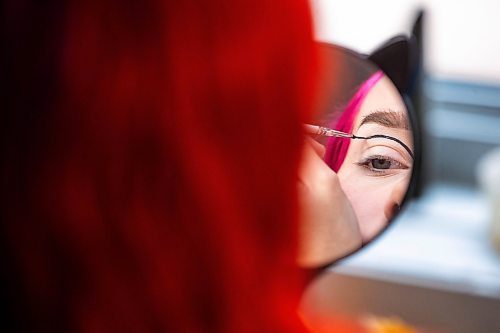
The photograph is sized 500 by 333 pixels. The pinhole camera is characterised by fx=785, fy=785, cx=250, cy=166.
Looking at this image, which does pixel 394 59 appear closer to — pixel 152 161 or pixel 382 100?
pixel 382 100

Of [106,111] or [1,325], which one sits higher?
[106,111]

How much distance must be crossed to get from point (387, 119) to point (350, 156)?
0.03 metres

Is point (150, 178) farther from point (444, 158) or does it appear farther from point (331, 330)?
point (444, 158)

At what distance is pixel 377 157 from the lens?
0.44 m

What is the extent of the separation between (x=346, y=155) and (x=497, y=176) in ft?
1.72

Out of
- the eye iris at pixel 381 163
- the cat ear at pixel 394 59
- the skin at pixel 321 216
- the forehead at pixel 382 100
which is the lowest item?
the skin at pixel 321 216

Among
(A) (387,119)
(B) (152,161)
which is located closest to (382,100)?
(A) (387,119)

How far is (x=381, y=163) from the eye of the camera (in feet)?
1.44

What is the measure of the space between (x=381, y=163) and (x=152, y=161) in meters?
0.14

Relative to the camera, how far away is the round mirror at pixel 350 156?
0.42 m

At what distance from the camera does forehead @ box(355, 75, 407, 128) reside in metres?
0.44

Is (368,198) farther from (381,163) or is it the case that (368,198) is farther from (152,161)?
(152,161)

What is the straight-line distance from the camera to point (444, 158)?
1.04 metres

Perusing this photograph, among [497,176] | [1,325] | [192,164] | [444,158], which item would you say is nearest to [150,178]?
[192,164]
